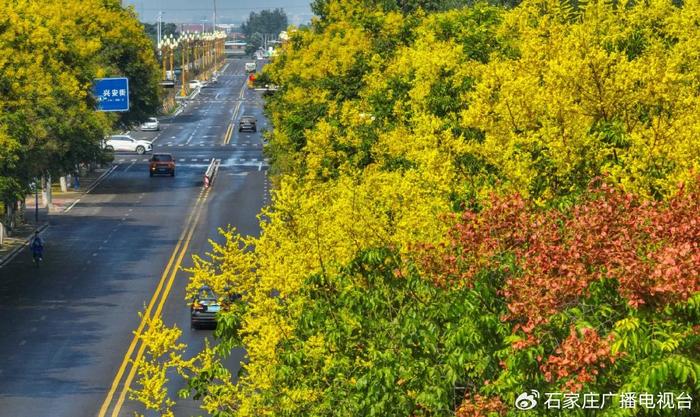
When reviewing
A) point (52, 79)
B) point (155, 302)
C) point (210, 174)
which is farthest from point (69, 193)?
point (155, 302)

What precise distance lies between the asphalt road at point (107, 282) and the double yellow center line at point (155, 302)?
0.05 m

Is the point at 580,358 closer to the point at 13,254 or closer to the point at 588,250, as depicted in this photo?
the point at 588,250

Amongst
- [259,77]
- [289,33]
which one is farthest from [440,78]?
[259,77]

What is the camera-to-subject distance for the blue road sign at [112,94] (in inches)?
3415

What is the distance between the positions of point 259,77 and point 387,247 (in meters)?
76.8

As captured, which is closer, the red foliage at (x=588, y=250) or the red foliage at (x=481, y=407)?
the red foliage at (x=588, y=250)

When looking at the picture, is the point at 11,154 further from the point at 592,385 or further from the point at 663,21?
the point at 592,385

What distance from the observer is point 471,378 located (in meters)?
20.5

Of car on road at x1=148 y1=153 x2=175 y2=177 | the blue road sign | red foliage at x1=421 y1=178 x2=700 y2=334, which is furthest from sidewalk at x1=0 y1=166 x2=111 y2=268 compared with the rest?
red foliage at x1=421 y1=178 x2=700 y2=334

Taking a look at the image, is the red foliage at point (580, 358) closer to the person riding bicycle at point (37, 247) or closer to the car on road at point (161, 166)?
the person riding bicycle at point (37, 247)

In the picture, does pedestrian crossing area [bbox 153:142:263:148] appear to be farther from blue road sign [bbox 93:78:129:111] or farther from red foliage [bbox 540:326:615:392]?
red foliage [bbox 540:326:615:392]

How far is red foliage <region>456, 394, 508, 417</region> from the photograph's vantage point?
61.0 feet

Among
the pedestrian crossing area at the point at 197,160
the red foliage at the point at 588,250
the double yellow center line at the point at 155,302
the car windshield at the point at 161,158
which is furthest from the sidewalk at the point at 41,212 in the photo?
the red foliage at the point at 588,250

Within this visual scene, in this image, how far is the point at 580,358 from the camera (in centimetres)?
1700
